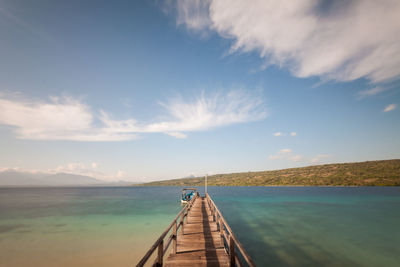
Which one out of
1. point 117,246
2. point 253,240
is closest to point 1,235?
point 117,246

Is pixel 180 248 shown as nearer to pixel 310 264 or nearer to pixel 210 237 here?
pixel 210 237

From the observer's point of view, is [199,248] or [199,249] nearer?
[199,249]

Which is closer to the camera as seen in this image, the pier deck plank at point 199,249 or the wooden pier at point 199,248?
the wooden pier at point 199,248

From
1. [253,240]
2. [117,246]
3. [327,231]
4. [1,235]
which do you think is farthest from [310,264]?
[1,235]

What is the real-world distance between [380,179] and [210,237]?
426 feet

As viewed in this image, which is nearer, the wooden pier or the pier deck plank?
the wooden pier

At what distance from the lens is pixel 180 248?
8000 millimetres

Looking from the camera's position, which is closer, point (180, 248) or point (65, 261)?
point (180, 248)

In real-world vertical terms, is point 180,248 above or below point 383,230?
above

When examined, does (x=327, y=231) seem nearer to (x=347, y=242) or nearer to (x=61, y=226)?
(x=347, y=242)

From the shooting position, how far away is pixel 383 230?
18.3 meters

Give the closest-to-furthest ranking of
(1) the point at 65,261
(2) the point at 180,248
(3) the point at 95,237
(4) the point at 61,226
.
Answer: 1. (2) the point at 180,248
2. (1) the point at 65,261
3. (3) the point at 95,237
4. (4) the point at 61,226

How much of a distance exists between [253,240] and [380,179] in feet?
404

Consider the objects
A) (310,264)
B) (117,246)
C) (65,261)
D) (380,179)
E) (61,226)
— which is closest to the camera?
(310,264)
